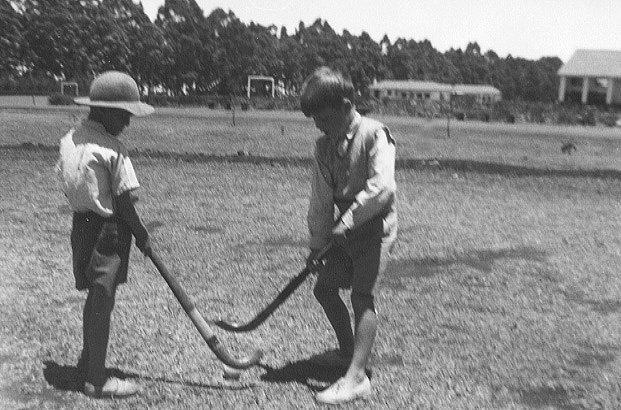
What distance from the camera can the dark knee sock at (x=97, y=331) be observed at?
348cm

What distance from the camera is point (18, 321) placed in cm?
452

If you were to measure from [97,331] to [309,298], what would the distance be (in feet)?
6.43

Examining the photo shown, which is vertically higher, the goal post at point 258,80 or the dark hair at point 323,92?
the dark hair at point 323,92

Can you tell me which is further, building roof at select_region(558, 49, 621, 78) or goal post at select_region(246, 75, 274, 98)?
building roof at select_region(558, 49, 621, 78)

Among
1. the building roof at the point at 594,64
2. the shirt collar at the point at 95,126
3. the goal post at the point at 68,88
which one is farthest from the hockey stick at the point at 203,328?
the building roof at the point at 594,64

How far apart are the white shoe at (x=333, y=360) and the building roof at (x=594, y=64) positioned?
7660 cm

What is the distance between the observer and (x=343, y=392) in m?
3.53

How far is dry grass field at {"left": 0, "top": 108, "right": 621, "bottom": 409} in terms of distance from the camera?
148 inches

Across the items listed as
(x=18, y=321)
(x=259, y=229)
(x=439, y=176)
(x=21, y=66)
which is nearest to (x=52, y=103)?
(x=21, y=66)

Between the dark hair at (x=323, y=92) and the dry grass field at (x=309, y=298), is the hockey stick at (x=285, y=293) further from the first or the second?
the dark hair at (x=323, y=92)

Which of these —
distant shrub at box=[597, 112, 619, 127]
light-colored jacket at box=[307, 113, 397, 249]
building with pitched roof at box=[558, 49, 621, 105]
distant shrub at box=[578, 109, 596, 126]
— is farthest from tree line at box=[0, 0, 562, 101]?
building with pitched roof at box=[558, 49, 621, 105]

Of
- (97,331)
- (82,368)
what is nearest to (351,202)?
(97,331)

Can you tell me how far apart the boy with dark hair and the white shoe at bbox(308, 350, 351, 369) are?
258mm

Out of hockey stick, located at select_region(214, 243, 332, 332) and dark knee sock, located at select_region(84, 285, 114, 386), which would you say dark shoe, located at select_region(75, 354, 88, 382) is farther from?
hockey stick, located at select_region(214, 243, 332, 332)
